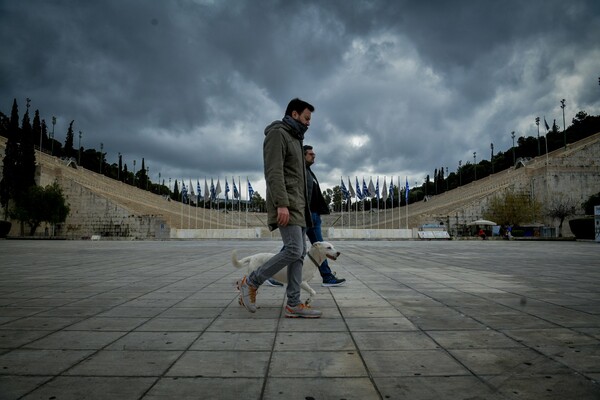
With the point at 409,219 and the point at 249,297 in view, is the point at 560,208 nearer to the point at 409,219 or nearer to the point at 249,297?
the point at 409,219

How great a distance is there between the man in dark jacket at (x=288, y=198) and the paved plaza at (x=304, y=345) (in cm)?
30

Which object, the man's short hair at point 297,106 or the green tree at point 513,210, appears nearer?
the man's short hair at point 297,106

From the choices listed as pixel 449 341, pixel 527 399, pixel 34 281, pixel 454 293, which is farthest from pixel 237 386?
pixel 34 281

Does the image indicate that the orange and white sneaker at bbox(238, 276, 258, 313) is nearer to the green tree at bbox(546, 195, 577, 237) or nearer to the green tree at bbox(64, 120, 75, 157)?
the green tree at bbox(546, 195, 577, 237)

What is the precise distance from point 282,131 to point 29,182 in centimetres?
5019

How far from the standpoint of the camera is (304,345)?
288 centimetres

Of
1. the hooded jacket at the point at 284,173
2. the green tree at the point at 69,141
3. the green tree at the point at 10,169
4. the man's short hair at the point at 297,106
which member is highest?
the green tree at the point at 69,141

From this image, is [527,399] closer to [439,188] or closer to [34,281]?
[34,281]

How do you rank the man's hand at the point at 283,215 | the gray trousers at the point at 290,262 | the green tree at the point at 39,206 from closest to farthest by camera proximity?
the man's hand at the point at 283,215, the gray trousers at the point at 290,262, the green tree at the point at 39,206

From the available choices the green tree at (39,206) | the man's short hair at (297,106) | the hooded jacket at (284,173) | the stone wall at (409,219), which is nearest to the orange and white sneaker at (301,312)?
the hooded jacket at (284,173)

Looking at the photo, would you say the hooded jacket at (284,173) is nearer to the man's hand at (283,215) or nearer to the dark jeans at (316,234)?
the man's hand at (283,215)

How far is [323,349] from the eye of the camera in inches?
109

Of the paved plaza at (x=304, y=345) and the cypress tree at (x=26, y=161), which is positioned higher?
the cypress tree at (x=26, y=161)

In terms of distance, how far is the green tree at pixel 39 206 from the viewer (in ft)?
130
